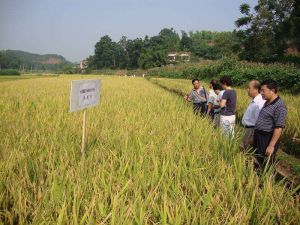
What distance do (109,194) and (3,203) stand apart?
0.71 meters

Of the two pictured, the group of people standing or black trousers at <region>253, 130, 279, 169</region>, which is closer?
the group of people standing

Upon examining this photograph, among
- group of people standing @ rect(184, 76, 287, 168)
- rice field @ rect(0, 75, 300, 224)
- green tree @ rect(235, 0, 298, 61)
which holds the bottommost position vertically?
rice field @ rect(0, 75, 300, 224)

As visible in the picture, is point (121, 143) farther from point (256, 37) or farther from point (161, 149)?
point (256, 37)

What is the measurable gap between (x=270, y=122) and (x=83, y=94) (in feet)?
7.53

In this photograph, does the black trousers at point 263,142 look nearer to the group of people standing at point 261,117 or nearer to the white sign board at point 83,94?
the group of people standing at point 261,117

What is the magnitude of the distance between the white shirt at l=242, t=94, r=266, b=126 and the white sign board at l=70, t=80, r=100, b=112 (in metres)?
2.25

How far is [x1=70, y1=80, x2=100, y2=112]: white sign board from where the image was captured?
10.5ft

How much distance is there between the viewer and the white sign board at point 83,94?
10.5ft

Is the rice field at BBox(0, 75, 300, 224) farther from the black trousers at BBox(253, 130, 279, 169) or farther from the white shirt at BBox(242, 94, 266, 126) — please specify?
the white shirt at BBox(242, 94, 266, 126)

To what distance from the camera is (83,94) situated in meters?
3.42

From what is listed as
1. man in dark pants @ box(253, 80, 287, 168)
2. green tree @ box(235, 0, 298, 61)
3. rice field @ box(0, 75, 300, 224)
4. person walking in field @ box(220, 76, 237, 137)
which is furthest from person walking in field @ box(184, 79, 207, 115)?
green tree @ box(235, 0, 298, 61)

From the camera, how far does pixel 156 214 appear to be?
79.8 inches

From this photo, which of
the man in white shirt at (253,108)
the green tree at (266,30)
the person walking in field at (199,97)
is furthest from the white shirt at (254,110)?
the green tree at (266,30)

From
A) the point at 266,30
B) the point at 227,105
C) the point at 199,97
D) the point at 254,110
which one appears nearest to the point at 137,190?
the point at 254,110
